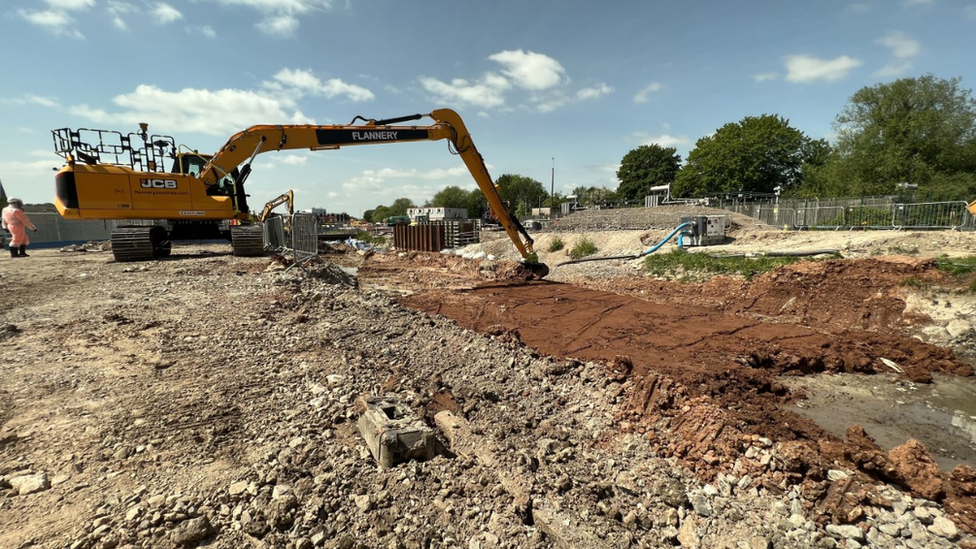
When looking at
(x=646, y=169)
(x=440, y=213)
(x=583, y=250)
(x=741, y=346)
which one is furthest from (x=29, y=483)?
(x=646, y=169)

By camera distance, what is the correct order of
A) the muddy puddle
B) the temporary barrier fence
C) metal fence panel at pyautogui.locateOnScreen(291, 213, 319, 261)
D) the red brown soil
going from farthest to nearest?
1. the temporary barrier fence
2. metal fence panel at pyautogui.locateOnScreen(291, 213, 319, 261)
3. the muddy puddle
4. the red brown soil

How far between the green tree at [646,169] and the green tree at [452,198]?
3582cm

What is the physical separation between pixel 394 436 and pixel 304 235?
9.45 metres

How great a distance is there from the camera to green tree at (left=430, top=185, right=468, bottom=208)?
9688 centimetres

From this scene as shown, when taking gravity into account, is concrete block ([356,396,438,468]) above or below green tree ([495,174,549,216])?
below

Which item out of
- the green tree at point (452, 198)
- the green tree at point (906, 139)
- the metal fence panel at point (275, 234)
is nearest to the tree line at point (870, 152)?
the green tree at point (906, 139)

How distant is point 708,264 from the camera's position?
1375 cm

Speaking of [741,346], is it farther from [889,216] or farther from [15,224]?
[15,224]

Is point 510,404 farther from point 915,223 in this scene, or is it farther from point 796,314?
point 915,223

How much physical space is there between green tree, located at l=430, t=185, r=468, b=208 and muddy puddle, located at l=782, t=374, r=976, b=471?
91.8 m

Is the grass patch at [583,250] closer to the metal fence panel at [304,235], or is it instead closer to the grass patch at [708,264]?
the grass patch at [708,264]

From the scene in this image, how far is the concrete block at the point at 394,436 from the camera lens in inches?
126

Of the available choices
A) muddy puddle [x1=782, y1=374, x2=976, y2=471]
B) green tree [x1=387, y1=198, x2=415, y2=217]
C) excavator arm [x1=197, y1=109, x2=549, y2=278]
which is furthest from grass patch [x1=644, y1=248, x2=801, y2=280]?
green tree [x1=387, y1=198, x2=415, y2=217]

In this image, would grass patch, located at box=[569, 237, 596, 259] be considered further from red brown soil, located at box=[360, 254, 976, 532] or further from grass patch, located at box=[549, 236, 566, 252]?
red brown soil, located at box=[360, 254, 976, 532]
